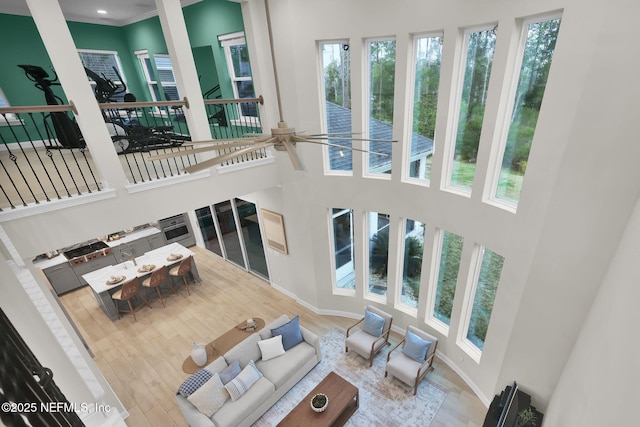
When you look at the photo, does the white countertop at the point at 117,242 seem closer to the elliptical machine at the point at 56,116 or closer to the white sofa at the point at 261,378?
the elliptical machine at the point at 56,116

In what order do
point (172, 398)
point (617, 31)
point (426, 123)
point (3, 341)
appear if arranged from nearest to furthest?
point (3, 341), point (617, 31), point (426, 123), point (172, 398)

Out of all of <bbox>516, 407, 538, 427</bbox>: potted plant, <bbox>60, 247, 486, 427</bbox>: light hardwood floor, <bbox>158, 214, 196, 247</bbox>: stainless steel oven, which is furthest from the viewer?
<bbox>158, 214, 196, 247</bbox>: stainless steel oven

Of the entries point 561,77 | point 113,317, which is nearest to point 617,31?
point 561,77

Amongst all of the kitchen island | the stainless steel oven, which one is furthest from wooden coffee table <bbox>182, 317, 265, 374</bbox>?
the stainless steel oven

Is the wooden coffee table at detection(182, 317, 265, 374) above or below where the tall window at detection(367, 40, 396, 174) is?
below

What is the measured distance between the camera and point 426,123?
4215mm

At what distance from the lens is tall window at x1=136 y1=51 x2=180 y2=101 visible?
746 cm

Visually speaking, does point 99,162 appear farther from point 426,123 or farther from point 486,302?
point 486,302

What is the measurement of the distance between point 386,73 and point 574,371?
13.2ft

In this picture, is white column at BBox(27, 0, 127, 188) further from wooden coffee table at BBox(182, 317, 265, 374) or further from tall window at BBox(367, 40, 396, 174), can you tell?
tall window at BBox(367, 40, 396, 174)

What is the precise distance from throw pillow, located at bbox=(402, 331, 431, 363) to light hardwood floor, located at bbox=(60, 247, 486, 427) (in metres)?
0.47

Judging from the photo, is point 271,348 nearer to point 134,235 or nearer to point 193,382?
point 193,382

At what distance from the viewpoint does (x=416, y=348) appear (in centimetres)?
473

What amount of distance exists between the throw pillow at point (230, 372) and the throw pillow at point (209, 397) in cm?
20
